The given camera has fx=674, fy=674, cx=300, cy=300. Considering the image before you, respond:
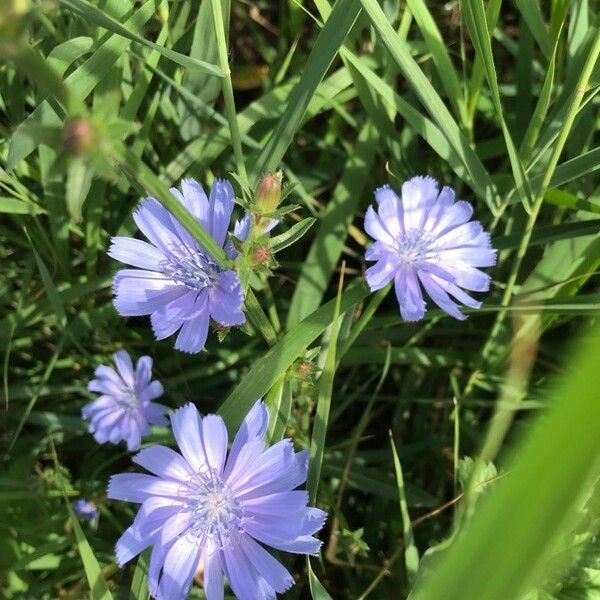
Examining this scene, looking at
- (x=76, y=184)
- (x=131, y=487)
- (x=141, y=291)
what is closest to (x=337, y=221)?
(x=141, y=291)

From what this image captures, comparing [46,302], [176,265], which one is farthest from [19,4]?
[46,302]

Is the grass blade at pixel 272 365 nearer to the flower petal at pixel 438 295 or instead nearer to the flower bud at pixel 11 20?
the flower petal at pixel 438 295

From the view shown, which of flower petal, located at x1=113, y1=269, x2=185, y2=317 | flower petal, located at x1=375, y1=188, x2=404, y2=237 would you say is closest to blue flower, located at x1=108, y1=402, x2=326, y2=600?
flower petal, located at x1=113, y1=269, x2=185, y2=317

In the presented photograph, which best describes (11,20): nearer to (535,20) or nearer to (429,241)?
(429,241)

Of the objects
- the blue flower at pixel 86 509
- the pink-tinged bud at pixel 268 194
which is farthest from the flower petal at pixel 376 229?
the blue flower at pixel 86 509

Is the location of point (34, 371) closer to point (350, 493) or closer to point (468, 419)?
point (350, 493)

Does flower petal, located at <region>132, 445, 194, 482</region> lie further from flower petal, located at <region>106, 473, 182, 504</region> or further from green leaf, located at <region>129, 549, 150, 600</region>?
green leaf, located at <region>129, 549, 150, 600</region>
